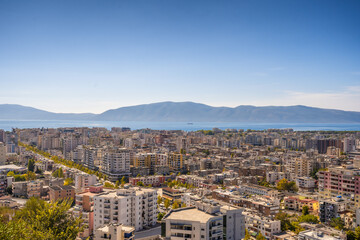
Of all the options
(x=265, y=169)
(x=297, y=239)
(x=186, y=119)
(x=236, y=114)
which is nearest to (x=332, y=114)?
(x=236, y=114)

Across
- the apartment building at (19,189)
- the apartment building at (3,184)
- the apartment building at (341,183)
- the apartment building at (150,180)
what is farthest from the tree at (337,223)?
the apartment building at (3,184)

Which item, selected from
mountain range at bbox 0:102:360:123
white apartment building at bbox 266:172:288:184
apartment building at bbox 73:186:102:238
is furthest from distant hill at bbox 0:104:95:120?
apartment building at bbox 73:186:102:238

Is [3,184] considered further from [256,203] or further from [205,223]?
[205,223]

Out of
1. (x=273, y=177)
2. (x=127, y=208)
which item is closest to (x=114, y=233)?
(x=127, y=208)

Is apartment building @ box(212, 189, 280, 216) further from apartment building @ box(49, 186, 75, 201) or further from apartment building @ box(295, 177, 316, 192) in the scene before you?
apartment building @ box(49, 186, 75, 201)

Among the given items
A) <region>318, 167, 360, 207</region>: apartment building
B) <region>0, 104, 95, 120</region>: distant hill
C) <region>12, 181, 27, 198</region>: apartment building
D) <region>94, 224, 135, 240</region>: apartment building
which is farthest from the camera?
<region>0, 104, 95, 120</region>: distant hill

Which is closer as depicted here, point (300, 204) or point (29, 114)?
point (300, 204)
